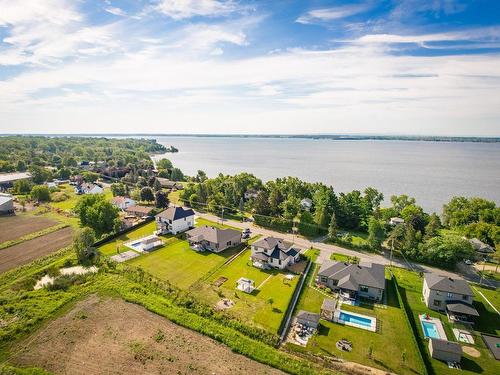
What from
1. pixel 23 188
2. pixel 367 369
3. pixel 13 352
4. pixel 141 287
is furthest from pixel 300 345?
pixel 23 188

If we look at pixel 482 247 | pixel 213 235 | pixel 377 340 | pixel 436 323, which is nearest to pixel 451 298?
pixel 436 323

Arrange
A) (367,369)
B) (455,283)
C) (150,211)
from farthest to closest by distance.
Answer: (150,211) → (455,283) → (367,369)

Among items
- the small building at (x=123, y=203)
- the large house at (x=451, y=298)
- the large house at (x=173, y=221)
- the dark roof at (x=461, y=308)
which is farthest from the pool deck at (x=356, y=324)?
the small building at (x=123, y=203)

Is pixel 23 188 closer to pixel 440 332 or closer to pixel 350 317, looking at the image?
pixel 350 317

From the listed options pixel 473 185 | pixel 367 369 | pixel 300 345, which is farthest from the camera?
pixel 473 185

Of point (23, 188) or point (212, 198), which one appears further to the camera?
point (23, 188)

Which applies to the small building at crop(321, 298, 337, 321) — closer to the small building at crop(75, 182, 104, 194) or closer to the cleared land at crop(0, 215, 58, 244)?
the cleared land at crop(0, 215, 58, 244)
